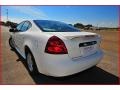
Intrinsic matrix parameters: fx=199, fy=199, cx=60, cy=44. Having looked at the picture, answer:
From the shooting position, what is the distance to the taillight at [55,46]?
3.48m

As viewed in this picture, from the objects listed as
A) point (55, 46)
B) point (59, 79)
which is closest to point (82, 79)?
point (59, 79)

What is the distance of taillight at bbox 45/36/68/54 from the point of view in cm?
348

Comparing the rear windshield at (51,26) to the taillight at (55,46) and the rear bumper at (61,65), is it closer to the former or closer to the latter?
the taillight at (55,46)

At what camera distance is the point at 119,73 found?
16.0 ft

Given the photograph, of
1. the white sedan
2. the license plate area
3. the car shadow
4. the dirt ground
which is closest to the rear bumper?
the white sedan

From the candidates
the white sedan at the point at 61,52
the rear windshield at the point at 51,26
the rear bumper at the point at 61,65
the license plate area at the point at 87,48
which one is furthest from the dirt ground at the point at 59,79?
the rear windshield at the point at 51,26

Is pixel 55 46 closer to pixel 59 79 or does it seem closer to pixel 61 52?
pixel 61 52

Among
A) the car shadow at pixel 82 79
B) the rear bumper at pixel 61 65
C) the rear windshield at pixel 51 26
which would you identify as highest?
the rear windshield at pixel 51 26

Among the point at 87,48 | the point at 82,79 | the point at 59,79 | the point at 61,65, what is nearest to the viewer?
the point at 61,65

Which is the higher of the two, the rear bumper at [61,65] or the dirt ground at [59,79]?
the rear bumper at [61,65]

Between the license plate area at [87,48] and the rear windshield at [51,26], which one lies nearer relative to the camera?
the license plate area at [87,48]

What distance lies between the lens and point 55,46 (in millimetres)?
3482
